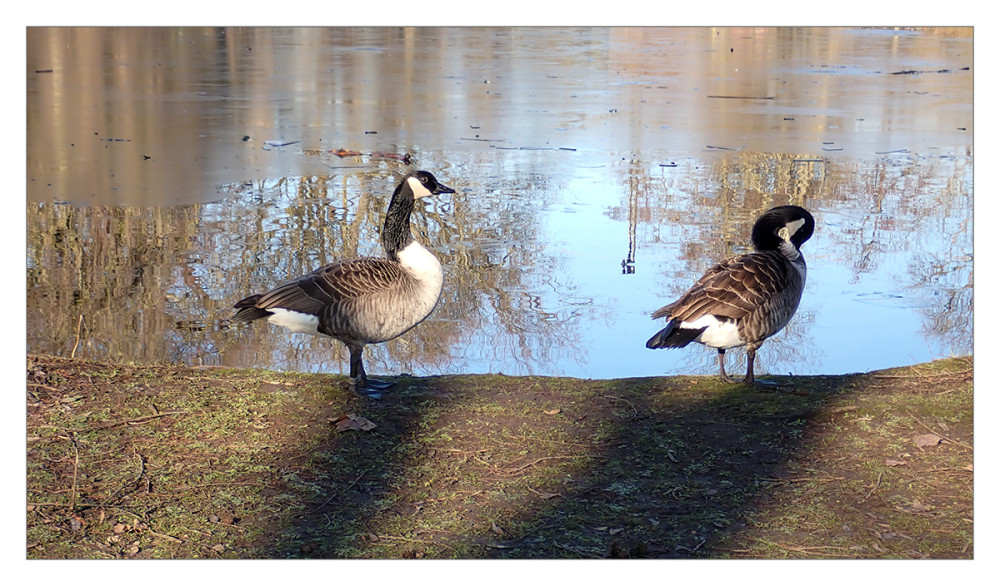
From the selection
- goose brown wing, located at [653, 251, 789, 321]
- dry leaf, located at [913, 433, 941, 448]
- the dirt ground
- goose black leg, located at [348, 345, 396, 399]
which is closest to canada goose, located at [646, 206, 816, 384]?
goose brown wing, located at [653, 251, 789, 321]

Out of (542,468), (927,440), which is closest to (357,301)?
(542,468)

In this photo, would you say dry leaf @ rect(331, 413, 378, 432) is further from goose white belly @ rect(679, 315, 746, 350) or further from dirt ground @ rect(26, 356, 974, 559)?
goose white belly @ rect(679, 315, 746, 350)

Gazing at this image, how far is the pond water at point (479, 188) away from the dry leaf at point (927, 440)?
258 cm

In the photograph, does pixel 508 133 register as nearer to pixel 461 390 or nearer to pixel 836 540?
pixel 461 390

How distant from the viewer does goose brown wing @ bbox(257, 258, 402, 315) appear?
222 inches

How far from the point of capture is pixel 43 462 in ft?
15.5

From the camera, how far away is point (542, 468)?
15.9 feet

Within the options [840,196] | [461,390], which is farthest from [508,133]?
[461,390]

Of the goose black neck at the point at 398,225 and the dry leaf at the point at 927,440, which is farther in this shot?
the goose black neck at the point at 398,225

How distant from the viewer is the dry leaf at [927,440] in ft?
16.7

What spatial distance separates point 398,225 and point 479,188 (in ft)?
17.2

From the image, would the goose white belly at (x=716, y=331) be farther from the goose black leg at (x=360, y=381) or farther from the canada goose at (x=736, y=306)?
the goose black leg at (x=360, y=381)

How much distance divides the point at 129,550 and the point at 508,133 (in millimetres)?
10329

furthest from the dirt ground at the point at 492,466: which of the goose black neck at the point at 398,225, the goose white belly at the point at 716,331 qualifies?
the goose black neck at the point at 398,225
